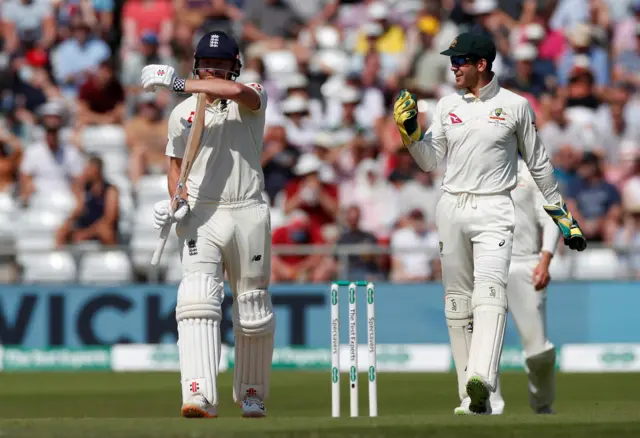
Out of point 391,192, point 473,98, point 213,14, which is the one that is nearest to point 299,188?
point 391,192

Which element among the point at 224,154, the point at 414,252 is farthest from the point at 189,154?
the point at 414,252

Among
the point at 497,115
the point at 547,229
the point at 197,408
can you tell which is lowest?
the point at 197,408

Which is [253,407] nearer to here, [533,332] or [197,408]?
[197,408]

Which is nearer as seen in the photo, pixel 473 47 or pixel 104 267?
pixel 473 47

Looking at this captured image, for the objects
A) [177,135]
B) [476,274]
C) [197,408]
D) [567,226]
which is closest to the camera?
[197,408]

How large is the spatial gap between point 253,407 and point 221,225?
1.04 metres

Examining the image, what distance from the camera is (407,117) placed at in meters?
7.78

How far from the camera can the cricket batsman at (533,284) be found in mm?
9062

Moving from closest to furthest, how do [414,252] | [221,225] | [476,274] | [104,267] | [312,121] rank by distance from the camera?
[221,225] < [476,274] < [414,252] < [104,267] < [312,121]

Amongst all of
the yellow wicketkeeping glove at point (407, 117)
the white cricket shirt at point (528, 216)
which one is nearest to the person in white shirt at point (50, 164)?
the white cricket shirt at point (528, 216)

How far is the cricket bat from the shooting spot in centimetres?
745

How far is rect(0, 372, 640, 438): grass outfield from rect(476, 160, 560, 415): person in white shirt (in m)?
0.28

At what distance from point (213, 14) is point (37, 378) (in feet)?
19.3

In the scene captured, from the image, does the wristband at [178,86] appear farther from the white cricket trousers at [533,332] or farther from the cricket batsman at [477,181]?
the white cricket trousers at [533,332]
